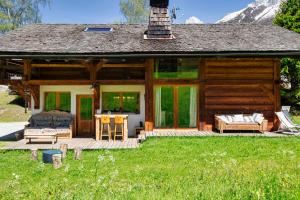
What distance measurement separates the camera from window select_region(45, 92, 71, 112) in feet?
50.3

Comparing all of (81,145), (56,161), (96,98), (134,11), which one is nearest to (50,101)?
(96,98)

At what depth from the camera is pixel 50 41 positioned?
50.5ft

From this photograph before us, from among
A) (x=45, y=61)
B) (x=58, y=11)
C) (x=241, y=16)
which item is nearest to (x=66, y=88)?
(x=45, y=61)

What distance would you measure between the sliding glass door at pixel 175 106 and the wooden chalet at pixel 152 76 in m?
0.04

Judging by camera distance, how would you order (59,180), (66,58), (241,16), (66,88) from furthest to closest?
1. (241,16)
2. (66,88)
3. (66,58)
4. (59,180)

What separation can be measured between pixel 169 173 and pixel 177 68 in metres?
7.99

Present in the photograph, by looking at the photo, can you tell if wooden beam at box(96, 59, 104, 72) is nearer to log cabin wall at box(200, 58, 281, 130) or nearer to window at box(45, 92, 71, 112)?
window at box(45, 92, 71, 112)

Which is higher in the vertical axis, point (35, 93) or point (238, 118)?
point (35, 93)

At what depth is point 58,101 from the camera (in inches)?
605

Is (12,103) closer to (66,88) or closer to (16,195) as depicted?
(66,88)

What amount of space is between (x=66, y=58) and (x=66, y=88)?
1.96 metres

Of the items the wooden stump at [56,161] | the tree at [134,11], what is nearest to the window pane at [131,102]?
the wooden stump at [56,161]

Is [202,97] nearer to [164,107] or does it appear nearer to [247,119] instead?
[164,107]

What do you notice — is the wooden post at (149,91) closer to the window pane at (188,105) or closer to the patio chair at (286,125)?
the window pane at (188,105)
